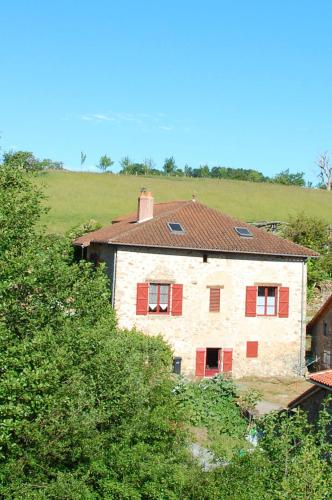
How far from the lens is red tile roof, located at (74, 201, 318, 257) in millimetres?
23141

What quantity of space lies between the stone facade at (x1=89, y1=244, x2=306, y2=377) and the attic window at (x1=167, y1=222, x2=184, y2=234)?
3.86ft

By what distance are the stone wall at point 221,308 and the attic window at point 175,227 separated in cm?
118

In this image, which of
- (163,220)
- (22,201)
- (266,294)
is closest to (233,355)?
(266,294)

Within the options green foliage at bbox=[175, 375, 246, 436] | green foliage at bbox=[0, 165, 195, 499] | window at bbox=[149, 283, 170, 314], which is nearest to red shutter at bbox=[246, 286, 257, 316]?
window at bbox=[149, 283, 170, 314]

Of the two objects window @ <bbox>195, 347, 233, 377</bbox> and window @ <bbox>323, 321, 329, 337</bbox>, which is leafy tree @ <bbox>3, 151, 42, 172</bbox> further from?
window @ <bbox>323, 321, 329, 337</bbox>

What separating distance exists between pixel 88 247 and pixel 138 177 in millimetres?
40339

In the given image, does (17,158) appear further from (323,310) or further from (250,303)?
(323,310)

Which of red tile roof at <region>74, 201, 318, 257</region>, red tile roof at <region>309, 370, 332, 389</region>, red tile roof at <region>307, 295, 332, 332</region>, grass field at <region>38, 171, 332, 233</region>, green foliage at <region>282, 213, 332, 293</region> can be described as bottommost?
red tile roof at <region>309, 370, 332, 389</region>

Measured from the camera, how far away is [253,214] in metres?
54.8

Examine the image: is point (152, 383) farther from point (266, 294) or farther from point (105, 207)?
point (105, 207)

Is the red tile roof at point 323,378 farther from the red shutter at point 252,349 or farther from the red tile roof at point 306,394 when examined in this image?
the red shutter at point 252,349

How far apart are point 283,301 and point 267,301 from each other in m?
0.70

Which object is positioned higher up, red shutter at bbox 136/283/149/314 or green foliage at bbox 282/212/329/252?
green foliage at bbox 282/212/329/252

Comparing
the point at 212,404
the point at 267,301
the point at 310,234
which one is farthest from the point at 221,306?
the point at 310,234
